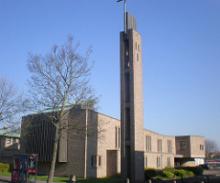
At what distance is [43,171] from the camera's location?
4103cm

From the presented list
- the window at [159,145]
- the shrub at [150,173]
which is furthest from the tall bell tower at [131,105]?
the window at [159,145]

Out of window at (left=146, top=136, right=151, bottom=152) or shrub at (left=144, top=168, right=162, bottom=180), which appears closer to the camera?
shrub at (left=144, top=168, right=162, bottom=180)

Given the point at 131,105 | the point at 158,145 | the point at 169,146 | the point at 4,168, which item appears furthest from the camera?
the point at 169,146

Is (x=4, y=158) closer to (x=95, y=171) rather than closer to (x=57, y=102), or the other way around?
(x=95, y=171)

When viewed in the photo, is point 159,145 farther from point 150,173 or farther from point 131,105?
point 131,105

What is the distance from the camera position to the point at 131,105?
36531mm

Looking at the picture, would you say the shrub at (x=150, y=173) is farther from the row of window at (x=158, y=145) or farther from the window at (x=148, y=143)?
the window at (x=148, y=143)

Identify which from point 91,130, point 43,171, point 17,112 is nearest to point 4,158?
point 43,171

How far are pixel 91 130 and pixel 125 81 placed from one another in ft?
22.9

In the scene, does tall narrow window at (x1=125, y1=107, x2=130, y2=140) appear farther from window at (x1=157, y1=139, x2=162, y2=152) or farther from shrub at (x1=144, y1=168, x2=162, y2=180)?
window at (x1=157, y1=139, x2=162, y2=152)

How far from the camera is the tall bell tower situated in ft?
116

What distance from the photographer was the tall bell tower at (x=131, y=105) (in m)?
35.3

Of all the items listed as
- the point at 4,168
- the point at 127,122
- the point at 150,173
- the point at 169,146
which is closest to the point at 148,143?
the point at 169,146

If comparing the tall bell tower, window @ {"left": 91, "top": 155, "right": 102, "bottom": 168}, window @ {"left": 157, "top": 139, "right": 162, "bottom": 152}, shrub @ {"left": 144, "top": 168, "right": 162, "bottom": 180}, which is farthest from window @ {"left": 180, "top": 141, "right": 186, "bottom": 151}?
the tall bell tower
